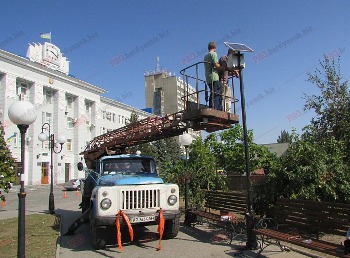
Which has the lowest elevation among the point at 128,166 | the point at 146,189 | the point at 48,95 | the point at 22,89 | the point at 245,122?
the point at 146,189

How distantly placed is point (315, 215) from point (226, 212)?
3.42 m

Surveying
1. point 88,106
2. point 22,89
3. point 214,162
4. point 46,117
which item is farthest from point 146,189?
point 88,106

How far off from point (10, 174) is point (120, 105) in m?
56.5

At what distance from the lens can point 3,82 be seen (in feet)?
129

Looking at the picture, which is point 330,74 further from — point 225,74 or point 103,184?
point 103,184

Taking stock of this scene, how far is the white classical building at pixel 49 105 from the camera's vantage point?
40.1 meters

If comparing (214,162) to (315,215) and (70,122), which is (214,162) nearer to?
(315,215)

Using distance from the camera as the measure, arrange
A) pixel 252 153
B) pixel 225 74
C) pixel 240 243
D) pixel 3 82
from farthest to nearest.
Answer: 1. pixel 3 82
2. pixel 252 153
3. pixel 225 74
4. pixel 240 243

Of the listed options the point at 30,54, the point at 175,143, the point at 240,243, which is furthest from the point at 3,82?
the point at 240,243

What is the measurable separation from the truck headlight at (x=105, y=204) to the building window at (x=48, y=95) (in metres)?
42.6

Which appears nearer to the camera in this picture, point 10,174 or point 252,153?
point 10,174

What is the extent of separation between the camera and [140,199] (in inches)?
320

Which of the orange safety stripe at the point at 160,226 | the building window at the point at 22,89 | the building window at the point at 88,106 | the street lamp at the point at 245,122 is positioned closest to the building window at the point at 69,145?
the building window at the point at 88,106

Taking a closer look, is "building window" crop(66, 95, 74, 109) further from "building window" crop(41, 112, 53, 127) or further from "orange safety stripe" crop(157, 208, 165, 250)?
"orange safety stripe" crop(157, 208, 165, 250)
